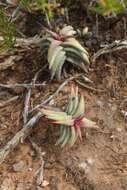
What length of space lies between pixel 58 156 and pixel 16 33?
0.83 m

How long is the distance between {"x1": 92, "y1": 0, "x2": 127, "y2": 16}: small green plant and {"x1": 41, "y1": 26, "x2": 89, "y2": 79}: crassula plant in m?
0.20

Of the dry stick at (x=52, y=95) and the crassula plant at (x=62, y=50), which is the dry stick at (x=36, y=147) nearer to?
the dry stick at (x=52, y=95)

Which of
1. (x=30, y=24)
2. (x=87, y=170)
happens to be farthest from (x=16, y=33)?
(x=87, y=170)

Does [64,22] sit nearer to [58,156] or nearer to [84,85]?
[84,85]

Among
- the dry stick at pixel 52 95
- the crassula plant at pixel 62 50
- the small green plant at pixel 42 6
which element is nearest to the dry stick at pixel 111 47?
the crassula plant at pixel 62 50

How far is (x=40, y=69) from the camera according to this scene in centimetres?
304

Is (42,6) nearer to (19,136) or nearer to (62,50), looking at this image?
(62,50)

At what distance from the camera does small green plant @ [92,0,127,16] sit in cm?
289

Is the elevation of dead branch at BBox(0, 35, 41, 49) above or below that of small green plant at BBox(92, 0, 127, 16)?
below

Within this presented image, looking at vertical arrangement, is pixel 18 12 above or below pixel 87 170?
above

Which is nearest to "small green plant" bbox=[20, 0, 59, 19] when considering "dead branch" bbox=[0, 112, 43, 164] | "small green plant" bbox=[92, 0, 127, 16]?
"small green plant" bbox=[92, 0, 127, 16]

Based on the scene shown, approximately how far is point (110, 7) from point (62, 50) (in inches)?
13.3

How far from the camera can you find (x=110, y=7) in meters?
2.89

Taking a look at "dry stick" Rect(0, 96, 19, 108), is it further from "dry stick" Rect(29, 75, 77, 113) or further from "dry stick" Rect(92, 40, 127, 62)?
"dry stick" Rect(92, 40, 127, 62)
